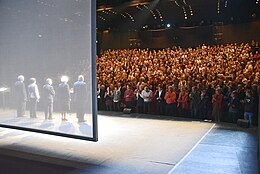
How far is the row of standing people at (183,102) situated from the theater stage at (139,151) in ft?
2.86

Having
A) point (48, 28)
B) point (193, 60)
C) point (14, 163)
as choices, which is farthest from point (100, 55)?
point (14, 163)

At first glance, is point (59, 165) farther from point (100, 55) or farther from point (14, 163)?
point (100, 55)

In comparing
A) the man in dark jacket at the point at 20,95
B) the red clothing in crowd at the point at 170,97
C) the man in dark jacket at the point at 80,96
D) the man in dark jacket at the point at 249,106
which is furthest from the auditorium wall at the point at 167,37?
the man in dark jacket at the point at 80,96

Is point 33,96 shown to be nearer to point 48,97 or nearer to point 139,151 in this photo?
point 48,97

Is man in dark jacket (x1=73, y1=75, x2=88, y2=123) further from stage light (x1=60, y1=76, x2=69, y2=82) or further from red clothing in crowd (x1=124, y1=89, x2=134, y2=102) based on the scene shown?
red clothing in crowd (x1=124, y1=89, x2=134, y2=102)

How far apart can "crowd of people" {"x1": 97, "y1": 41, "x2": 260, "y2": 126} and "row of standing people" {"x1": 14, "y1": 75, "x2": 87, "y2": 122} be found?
5.19 metres

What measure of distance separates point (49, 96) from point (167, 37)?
10.9 m

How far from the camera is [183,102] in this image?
10203 millimetres

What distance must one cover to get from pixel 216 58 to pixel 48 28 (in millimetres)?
7527

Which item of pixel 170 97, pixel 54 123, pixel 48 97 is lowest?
pixel 54 123

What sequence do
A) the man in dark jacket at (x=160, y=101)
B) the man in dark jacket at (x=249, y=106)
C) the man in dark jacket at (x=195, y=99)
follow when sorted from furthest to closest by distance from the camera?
the man in dark jacket at (x=160, y=101), the man in dark jacket at (x=195, y=99), the man in dark jacket at (x=249, y=106)

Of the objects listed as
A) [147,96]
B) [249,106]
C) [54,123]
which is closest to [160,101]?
[147,96]

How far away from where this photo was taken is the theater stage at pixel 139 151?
5075 mm

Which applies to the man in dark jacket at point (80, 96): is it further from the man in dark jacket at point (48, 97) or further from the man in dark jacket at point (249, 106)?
the man in dark jacket at point (249, 106)
